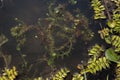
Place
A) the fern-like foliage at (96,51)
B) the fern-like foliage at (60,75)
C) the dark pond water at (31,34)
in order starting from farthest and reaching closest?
the dark pond water at (31,34)
the fern-like foliage at (96,51)
the fern-like foliage at (60,75)

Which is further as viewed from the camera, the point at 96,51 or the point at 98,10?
the point at 98,10

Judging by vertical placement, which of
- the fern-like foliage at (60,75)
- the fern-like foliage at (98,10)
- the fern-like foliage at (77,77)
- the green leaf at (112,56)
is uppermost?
the fern-like foliage at (98,10)

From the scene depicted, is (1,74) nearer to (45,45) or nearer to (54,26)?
(45,45)

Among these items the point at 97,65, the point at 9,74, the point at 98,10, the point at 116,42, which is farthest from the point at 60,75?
the point at 98,10

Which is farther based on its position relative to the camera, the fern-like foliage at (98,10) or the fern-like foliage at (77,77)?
the fern-like foliage at (98,10)

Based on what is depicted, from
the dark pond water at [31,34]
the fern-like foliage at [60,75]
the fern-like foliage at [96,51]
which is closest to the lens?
the fern-like foliage at [60,75]

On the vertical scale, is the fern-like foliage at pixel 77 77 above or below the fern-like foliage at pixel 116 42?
below

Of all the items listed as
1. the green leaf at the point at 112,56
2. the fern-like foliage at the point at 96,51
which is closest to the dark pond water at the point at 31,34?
the fern-like foliage at the point at 96,51

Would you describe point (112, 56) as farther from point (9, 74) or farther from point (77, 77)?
point (9, 74)

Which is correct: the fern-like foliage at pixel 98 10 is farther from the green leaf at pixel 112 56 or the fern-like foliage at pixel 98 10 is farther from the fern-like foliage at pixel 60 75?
the fern-like foliage at pixel 60 75
